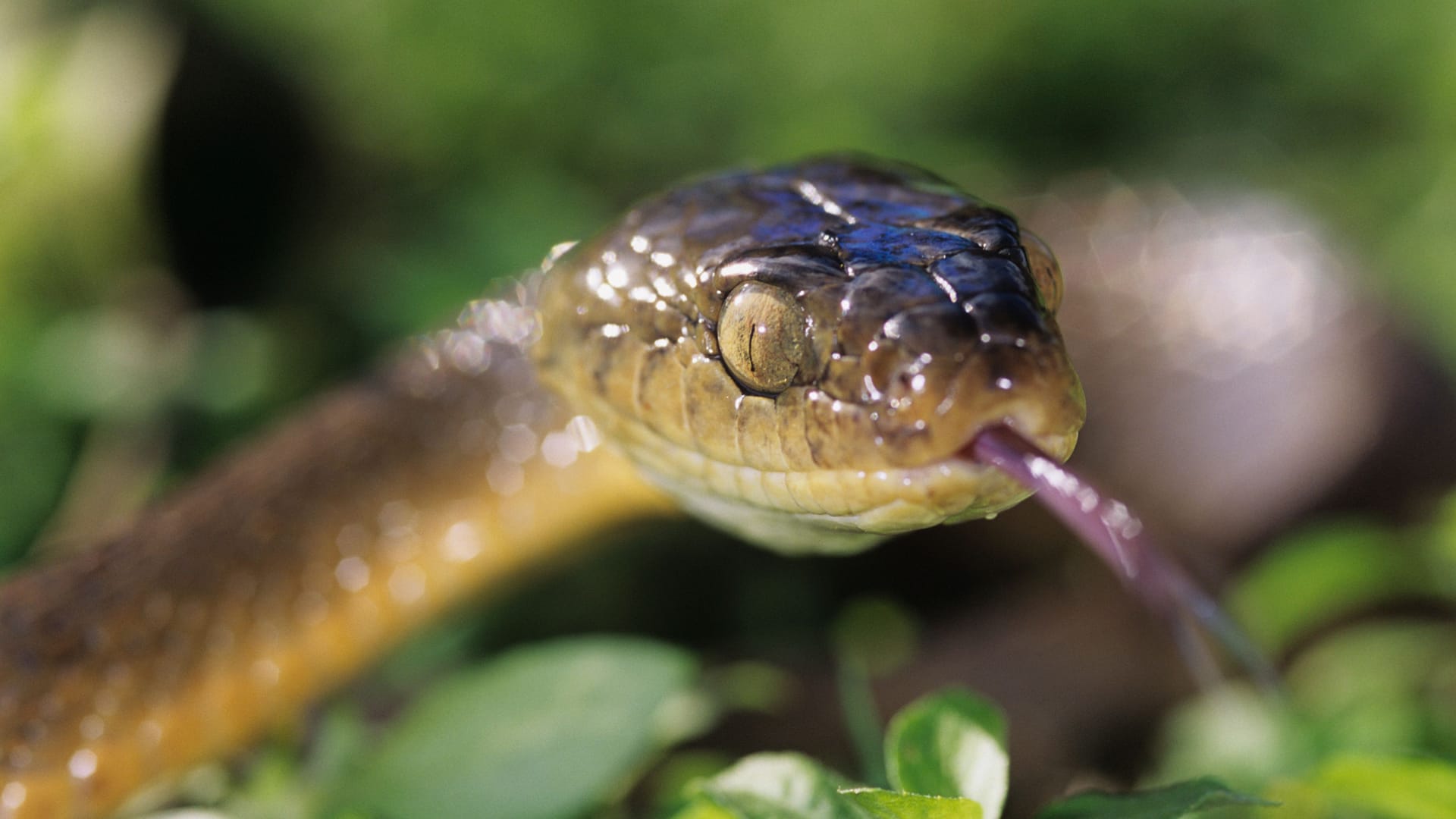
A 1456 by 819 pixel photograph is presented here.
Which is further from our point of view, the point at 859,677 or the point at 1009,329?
the point at 859,677

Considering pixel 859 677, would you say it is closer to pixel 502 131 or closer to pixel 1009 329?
pixel 1009 329

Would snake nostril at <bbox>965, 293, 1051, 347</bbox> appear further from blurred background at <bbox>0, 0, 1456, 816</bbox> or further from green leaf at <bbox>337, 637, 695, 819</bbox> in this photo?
blurred background at <bbox>0, 0, 1456, 816</bbox>

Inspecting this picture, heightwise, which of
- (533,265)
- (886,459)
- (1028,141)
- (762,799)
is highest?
(1028,141)

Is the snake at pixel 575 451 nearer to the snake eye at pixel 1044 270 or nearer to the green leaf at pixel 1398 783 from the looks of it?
the snake eye at pixel 1044 270

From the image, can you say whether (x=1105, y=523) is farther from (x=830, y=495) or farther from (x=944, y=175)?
(x=944, y=175)

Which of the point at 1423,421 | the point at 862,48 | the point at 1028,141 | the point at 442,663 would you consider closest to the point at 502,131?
the point at 862,48

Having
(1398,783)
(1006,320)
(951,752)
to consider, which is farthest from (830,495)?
(1398,783)
